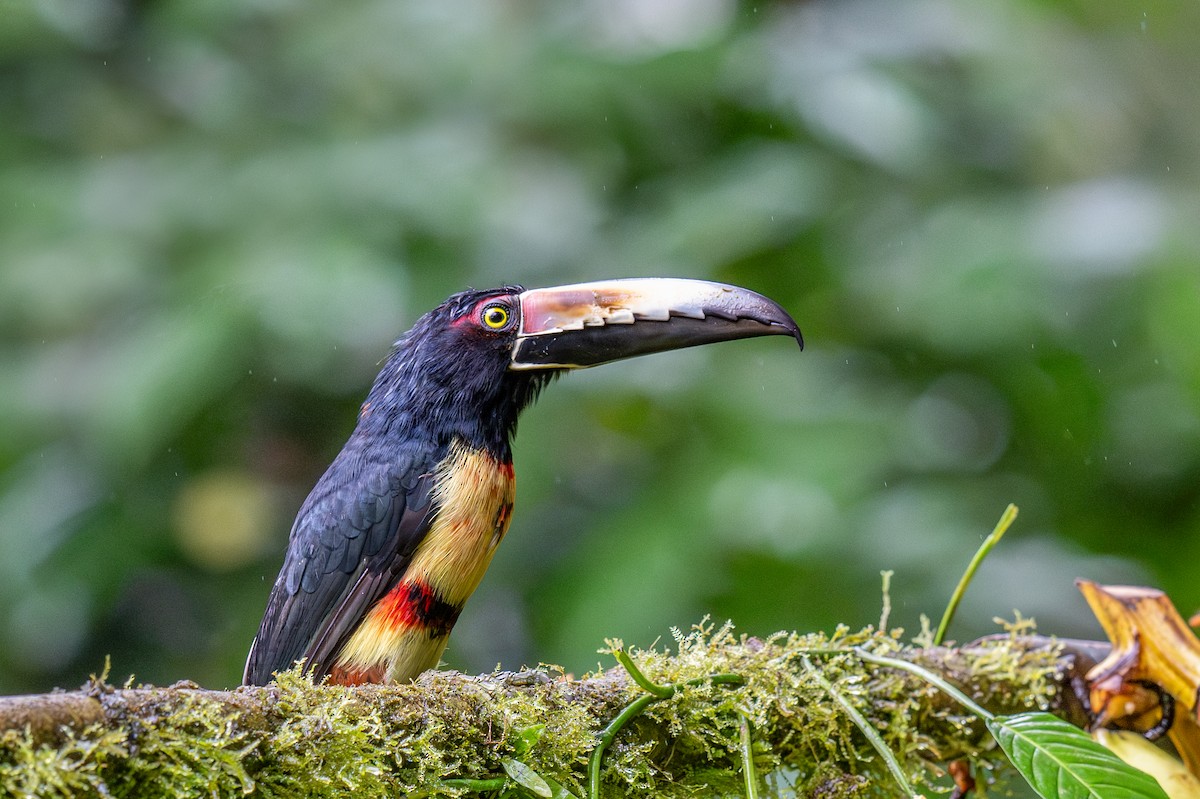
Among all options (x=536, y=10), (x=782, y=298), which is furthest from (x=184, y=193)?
(x=782, y=298)

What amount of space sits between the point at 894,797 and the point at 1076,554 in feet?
6.08

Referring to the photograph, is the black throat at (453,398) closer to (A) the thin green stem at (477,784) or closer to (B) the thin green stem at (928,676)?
(B) the thin green stem at (928,676)

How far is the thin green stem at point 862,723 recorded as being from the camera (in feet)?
6.06

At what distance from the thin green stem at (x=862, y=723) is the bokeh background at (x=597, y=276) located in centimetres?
129

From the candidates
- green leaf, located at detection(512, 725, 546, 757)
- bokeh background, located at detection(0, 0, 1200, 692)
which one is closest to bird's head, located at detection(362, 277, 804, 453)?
bokeh background, located at detection(0, 0, 1200, 692)

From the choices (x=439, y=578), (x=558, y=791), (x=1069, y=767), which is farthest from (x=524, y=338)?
(x=1069, y=767)

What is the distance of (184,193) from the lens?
427cm

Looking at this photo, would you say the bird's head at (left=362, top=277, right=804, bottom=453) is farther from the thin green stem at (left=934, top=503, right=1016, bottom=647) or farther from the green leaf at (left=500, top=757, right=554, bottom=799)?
the green leaf at (left=500, top=757, right=554, bottom=799)

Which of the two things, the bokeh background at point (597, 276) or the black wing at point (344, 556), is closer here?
the black wing at point (344, 556)

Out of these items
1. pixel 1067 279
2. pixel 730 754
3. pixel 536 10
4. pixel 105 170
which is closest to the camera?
pixel 730 754

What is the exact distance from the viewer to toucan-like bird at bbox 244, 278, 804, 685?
8.61 feet

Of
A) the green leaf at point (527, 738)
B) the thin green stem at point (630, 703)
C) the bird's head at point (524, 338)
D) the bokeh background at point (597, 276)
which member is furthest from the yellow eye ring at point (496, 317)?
the green leaf at point (527, 738)

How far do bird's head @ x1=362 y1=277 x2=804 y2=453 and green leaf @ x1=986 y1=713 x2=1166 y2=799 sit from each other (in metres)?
1.07

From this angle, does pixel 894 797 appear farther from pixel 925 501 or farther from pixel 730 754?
pixel 925 501
